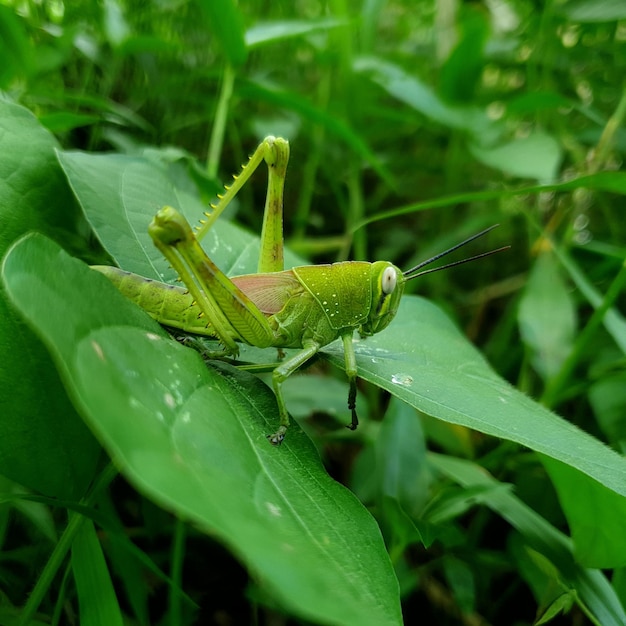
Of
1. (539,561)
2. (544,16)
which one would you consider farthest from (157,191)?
(544,16)

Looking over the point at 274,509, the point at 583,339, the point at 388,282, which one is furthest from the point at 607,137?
the point at 274,509

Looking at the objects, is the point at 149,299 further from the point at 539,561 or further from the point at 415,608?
the point at 415,608

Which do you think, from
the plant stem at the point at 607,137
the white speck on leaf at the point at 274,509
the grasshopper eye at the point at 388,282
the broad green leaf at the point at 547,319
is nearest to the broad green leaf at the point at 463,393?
the grasshopper eye at the point at 388,282

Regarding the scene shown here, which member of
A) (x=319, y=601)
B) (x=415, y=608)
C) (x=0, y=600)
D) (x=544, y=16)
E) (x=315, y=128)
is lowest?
(x=415, y=608)

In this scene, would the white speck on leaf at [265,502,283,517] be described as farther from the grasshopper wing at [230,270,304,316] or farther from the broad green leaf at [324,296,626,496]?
the grasshopper wing at [230,270,304,316]

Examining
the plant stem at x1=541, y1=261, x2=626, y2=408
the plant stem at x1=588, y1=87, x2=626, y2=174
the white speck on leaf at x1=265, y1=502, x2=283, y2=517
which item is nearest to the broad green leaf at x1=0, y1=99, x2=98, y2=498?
the white speck on leaf at x1=265, y1=502, x2=283, y2=517
